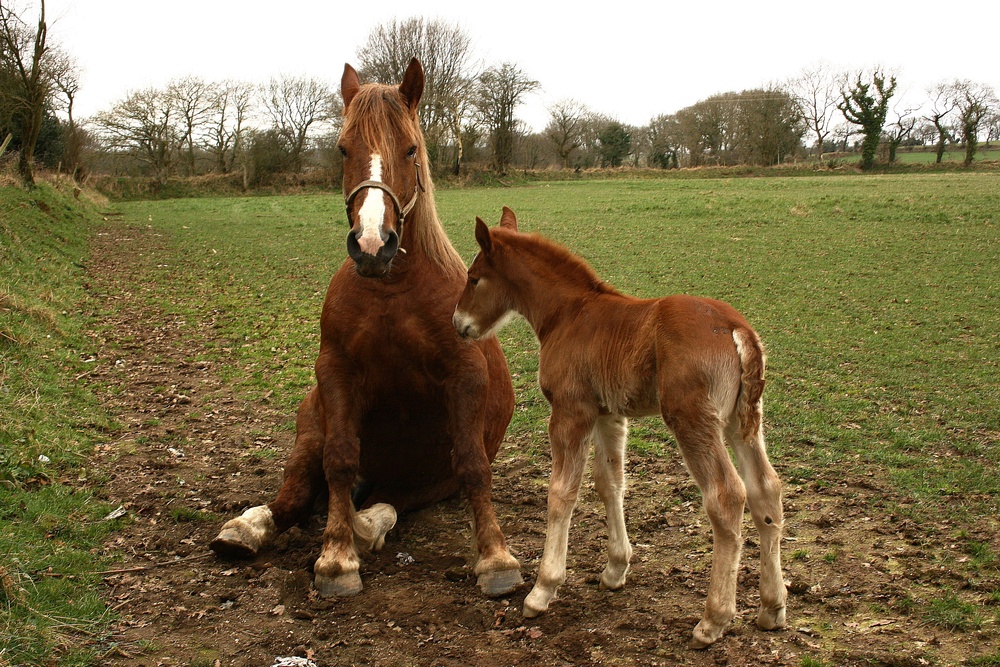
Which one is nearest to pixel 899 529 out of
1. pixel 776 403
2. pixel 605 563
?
pixel 605 563

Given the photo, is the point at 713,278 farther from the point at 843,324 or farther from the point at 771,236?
the point at 771,236

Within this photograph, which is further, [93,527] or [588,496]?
[588,496]

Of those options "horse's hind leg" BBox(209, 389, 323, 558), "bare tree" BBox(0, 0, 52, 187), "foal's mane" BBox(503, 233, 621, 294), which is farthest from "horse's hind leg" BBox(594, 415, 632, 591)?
"bare tree" BBox(0, 0, 52, 187)

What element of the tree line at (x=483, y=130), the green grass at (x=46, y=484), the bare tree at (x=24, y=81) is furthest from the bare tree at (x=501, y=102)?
the green grass at (x=46, y=484)

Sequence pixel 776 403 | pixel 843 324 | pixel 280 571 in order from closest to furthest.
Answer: pixel 280 571 → pixel 776 403 → pixel 843 324

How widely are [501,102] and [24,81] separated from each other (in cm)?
3912

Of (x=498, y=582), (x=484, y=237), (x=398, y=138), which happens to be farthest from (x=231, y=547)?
(x=398, y=138)

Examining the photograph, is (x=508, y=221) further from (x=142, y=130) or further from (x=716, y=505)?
(x=142, y=130)

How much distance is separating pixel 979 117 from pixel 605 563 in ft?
207

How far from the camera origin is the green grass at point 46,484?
3760mm

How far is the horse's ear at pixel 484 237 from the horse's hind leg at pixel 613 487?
133cm

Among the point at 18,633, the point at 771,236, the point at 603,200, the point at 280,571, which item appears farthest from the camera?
the point at 603,200

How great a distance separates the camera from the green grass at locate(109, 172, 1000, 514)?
7.09m

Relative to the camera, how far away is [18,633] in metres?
3.56
